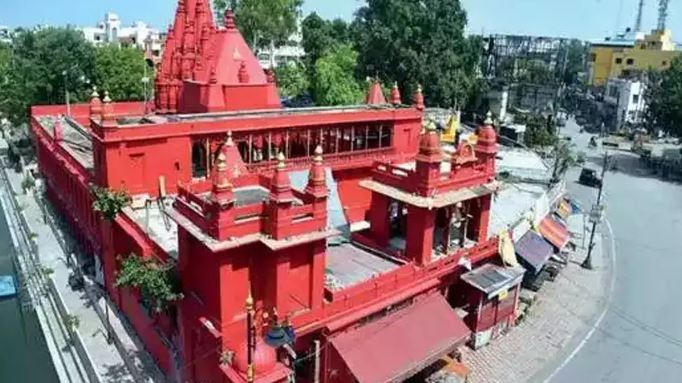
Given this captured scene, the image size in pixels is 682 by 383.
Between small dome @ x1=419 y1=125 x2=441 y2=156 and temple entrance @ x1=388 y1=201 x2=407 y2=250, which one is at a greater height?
small dome @ x1=419 y1=125 x2=441 y2=156

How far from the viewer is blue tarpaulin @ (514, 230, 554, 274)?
20.9 meters

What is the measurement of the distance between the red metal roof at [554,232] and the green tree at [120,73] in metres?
30.8

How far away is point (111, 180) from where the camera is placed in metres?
18.0

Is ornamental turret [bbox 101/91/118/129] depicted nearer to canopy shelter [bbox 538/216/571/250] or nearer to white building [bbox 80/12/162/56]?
canopy shelter [bbox 538/216/571/250]

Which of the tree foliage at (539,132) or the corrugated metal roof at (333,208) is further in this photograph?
the tree foliage at (539,132)

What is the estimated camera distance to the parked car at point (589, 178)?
134 ft

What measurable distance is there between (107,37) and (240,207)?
339 feet

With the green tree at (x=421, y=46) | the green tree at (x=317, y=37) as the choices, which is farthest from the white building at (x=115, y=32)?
the green tree at (x=421, y=46)

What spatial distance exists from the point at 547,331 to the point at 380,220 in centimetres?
718

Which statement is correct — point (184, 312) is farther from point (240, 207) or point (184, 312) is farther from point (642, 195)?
point (642, 195)

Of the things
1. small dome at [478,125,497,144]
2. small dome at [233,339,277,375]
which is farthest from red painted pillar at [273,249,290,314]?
small dome at [478,125,497,144]

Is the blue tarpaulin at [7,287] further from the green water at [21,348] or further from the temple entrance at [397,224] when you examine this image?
the temple entrance at [397,224]

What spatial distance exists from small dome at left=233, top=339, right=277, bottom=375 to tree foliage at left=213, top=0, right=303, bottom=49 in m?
38.6

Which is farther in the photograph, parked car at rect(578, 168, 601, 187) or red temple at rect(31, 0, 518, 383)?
parked car at rect(578, 168, 601, 187)
